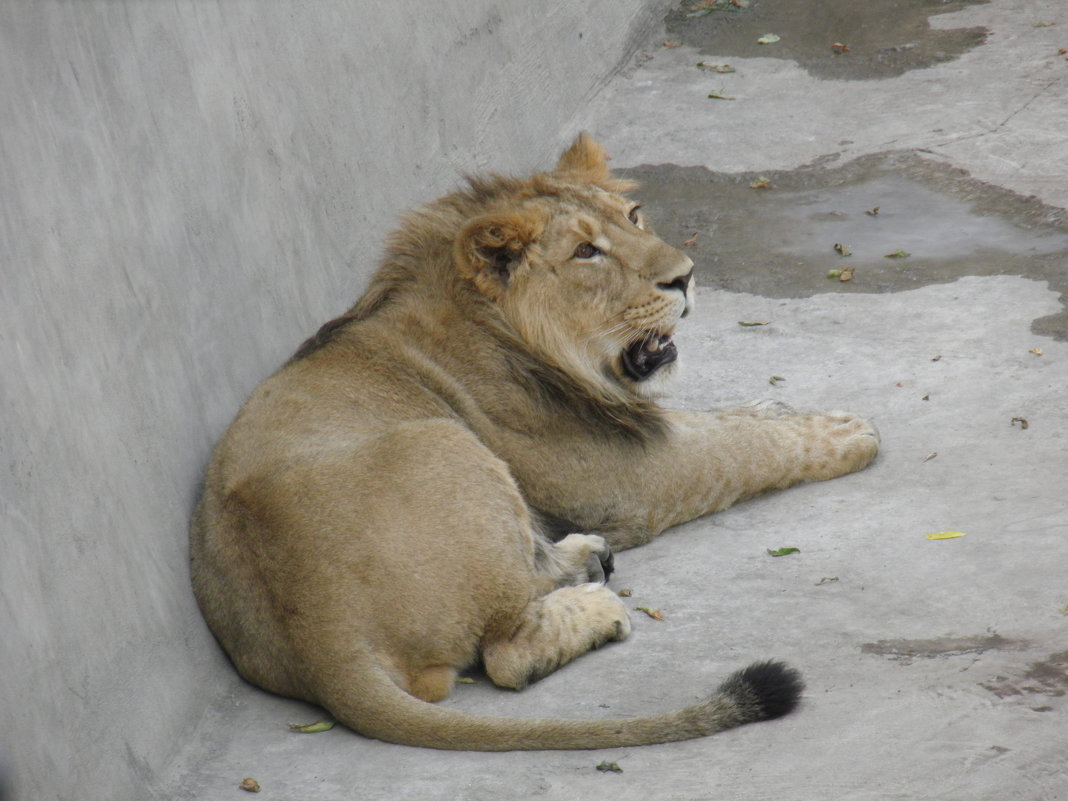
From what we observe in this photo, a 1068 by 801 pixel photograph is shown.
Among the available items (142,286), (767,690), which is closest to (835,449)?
(767,690)

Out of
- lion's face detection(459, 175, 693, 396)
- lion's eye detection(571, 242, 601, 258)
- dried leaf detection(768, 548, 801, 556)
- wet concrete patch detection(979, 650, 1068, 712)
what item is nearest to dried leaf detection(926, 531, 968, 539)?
dried leaf detection(768, 548, 801, 556)

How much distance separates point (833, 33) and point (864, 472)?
515 cm

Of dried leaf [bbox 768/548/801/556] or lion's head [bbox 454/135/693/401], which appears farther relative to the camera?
A: lion's head [bbox 454/135/693/401]

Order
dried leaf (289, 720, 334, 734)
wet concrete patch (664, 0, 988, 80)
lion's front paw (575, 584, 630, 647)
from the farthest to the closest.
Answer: wet concrete patch (664, 0, 988, 80)
lion's front paw (575, 584, 630, 647)
dried leaf (289, 720, 334, 734)

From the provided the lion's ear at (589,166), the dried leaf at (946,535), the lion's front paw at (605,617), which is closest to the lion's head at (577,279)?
the lion's ear at (589,166)

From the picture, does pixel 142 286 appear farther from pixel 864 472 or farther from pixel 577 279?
pixel 864 472

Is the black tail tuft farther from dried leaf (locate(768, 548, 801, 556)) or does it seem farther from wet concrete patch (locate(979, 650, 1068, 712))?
dried leaf (locate(768, 548, 801, 556))

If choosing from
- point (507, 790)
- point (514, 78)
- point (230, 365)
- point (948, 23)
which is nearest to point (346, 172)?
point (230, 365)

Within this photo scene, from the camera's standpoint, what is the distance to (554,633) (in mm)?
4176

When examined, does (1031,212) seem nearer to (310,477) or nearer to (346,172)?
(346,172)

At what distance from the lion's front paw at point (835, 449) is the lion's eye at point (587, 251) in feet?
3.56

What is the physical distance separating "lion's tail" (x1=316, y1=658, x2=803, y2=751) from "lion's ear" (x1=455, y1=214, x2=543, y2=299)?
1698mm

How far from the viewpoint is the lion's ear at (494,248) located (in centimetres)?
475

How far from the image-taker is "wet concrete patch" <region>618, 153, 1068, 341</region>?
21.9ft
